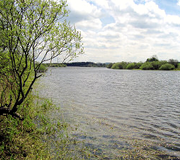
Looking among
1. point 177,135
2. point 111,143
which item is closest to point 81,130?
point 111,143

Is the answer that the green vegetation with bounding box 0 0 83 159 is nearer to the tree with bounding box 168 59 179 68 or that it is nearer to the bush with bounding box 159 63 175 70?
the bush with bounding box 159 63 175 70

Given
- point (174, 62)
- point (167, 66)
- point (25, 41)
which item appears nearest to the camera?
point (25, 41)

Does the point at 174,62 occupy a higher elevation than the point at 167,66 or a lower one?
higher

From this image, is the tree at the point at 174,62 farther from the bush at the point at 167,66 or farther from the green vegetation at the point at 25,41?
the green vegetation at the point at 25,41

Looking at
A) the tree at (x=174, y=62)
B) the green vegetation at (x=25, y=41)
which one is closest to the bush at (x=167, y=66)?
the tree at (x=174, y=62)

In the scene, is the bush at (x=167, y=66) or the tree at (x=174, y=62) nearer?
the bush at (x=167, y=66)

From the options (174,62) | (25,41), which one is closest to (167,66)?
(174,62)

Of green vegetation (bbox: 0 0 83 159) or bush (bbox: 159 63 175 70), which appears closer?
green vegetation (bbox: 0 0 83 159)

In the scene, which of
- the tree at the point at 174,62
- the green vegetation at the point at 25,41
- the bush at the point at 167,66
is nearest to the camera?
the green vegetation at the point at 25,41

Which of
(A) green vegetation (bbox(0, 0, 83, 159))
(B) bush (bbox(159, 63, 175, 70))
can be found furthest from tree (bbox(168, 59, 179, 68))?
(A) green vegetation (bbox(0, 0, 83, 159))

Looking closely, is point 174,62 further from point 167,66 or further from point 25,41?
point 25,41

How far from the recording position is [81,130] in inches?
504

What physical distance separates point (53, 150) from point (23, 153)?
180 cm

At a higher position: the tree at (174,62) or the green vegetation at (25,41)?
the tree at (174,62)
